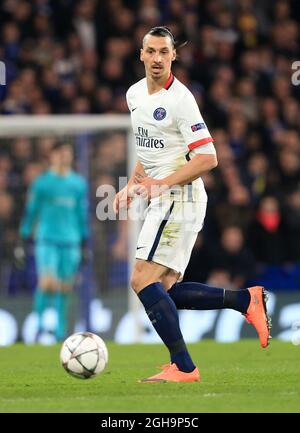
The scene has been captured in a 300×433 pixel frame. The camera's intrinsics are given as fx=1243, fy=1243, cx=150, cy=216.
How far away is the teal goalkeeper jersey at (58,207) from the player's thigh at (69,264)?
0.11m

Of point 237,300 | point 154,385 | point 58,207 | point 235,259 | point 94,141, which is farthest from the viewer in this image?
point 235,259

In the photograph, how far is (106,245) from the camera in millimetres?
14711

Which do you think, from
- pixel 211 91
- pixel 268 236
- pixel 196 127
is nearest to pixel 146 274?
pixel 196 127

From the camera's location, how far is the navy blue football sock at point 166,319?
26.6ft

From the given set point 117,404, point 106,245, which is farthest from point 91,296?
point 117,404

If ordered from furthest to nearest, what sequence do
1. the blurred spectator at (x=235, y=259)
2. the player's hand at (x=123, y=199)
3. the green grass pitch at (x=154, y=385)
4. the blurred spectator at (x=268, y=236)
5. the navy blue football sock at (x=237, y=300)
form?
1. the blurred spectator at (x=268, y=236)
2. the blurred spectator at (x=235, y=259)
3. the navy blue football sock at (x=237, y=300)
4. the player's hand at (x=123, y=199)
5. the green grass pitch at (x=154, y=385)

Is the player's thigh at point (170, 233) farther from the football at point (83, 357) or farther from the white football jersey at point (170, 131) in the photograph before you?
the football at point (83, 357)

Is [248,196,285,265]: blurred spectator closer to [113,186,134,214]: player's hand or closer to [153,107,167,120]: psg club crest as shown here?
[113,186,134,214]: player's hand

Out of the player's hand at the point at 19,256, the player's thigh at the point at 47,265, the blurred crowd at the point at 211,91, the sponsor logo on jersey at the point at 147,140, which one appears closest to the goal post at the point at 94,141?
the blurred crowd at the point at 211,91

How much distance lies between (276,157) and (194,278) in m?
2.94

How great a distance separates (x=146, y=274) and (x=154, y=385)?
734mm

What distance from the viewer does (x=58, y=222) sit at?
1448 centimetres

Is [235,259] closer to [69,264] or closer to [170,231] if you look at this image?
[69,264]

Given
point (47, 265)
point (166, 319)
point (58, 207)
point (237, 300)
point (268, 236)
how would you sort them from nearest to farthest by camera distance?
point (166, 319) < point (237, 300) < point (47, 265) < point (58, 207) < point (268, 236)
